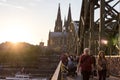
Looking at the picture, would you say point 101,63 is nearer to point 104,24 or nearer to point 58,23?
point 104,24

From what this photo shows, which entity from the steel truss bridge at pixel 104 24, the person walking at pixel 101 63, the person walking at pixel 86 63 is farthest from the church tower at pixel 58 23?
the person walking at pixel 86 63

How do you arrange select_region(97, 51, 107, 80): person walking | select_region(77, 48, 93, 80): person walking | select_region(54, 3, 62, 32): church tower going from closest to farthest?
1. select_region(77, 48, 93, 80): person walking
2. select_region(97, 51, 107, 80): person walking
3. select_region(54, 3, 62, 32): church tower

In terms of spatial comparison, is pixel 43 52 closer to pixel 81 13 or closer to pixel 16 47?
pixel 16 47

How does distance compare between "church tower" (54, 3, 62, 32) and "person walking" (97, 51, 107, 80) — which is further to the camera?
"church tower" (54, 3, 62, 32)

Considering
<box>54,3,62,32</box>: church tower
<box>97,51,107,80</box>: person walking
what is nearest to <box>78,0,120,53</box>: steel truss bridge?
<box>97,51,107,80</box>: person walking

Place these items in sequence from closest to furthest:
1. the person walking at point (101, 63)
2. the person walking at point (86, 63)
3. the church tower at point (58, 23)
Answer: the person walking at point (86, 63), the person walking at point (101, 63), the church tower at point (58, 23)

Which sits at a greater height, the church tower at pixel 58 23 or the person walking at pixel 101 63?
the church tower at pixel 58 23

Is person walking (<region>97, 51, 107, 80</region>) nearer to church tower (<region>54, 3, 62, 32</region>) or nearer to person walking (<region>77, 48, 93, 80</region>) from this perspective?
person walking (<region>77, 48, 93, 80</region>)

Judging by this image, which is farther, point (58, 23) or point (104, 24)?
point (58, 23)

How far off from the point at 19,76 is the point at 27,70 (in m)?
13.7

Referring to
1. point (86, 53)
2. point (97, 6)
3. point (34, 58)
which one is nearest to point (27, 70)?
point (34, 58)

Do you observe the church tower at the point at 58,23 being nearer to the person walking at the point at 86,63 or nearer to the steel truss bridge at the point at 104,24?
the steel truss bridge at the point at 104,24

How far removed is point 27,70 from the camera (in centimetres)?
11038

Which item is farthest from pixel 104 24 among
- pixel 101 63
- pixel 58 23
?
pixel 58 23
